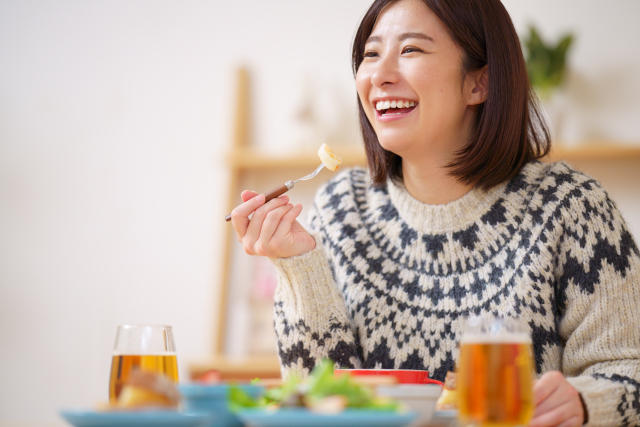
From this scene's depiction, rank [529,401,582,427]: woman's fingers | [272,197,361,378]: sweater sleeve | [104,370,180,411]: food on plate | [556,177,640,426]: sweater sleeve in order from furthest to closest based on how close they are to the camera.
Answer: [272,197,361,378]: sweater sleeve, [556,177,640,426]: sweater sleeve, [529,401,582,427]: woman's fingers, [104,370,180,411]: food on plate

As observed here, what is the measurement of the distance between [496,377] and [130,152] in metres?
2.62

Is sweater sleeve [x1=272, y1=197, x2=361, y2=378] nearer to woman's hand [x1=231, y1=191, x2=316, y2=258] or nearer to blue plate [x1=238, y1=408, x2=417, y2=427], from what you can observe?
woman's hand [x1=231, y1=191, x2=316, y2=258]

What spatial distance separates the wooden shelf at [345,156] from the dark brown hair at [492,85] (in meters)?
0.89

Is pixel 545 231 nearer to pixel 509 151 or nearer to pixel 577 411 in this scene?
pixel 509 151

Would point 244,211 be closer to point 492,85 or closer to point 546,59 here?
point 492,85

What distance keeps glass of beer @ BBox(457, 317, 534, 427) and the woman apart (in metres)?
0.62

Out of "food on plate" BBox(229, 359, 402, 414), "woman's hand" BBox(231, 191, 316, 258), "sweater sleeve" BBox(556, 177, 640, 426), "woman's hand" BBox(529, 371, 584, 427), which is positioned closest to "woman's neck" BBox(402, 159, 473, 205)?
"sweater sleeve" BBox(556, 177, 640, 426)

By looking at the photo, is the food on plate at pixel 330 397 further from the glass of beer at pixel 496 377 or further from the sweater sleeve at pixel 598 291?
the sweater sleeve at pixel 598 291

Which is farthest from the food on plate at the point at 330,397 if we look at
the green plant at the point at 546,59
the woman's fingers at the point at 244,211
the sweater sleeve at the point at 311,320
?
the green plant at the point at 546,59

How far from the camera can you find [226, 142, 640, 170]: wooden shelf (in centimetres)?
228

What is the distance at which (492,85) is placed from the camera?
1.38 metres

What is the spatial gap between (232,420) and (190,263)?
228 cm

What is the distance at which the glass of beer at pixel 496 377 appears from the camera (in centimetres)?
57

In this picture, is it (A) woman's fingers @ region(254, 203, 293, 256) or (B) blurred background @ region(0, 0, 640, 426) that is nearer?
(A) woman's fingers @ region(254, 203, 293, 256)
